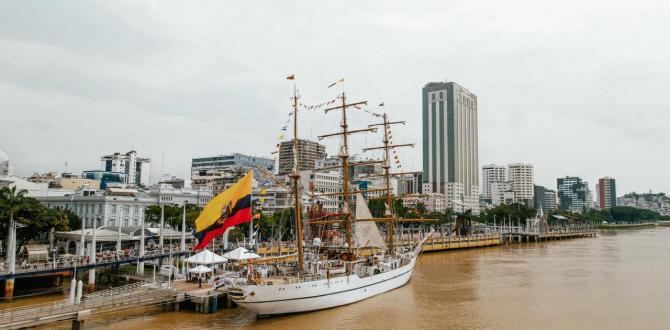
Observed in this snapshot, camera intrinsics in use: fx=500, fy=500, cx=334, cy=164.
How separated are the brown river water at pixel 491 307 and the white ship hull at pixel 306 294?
677 millimetres

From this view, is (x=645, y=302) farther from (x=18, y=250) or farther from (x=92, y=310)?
(x=18, y=250)

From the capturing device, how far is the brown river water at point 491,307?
35.4 meters

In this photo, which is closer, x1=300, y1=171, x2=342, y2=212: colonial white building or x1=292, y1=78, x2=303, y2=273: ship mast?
x1=292, y1=78, x2=303, y2=273: ship mast

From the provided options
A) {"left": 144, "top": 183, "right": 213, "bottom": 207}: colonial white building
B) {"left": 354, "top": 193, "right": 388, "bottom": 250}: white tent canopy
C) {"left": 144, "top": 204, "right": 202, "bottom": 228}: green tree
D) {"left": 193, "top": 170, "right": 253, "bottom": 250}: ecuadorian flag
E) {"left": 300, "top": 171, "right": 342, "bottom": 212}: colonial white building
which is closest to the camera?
{"left": 193, "top": 170, "right": 253, "bottom": 250}: ecuadorian flag

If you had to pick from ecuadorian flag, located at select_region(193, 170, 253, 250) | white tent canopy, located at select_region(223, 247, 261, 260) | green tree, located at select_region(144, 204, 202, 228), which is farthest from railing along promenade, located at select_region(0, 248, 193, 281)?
green tree, located at select_region(144, 204, 202, 228)

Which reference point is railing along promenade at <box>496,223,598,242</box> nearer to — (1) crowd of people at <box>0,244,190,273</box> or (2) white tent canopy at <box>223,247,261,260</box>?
(2) white tent canopy at <box>223,247,261,260</box>

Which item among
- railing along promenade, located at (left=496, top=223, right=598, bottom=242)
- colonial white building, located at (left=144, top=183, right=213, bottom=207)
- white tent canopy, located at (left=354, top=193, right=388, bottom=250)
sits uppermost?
colonial white building, located at (left=144, top=183, right=213, bottom=207)

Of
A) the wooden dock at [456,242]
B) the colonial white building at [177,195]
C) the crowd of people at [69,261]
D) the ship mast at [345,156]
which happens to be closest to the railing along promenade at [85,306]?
the crowd of people at [69,261]

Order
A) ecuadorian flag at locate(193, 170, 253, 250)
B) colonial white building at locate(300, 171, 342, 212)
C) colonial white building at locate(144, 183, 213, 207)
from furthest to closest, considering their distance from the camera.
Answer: colonial white building at locate(300, 171, 342, 212)
colonial white building at locate(144, 183, 213, 207)
ecuadorian flag at locate(193, 170, 253, 250)

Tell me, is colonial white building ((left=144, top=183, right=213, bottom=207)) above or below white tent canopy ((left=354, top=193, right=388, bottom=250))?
above

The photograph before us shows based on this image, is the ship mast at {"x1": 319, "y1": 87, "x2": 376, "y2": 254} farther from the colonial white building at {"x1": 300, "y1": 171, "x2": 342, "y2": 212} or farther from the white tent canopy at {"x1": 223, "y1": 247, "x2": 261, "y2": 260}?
the colonial white building at {"x1": 300, "y1": 171, "x2": 342, "y2": 212}

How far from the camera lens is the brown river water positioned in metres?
35.4

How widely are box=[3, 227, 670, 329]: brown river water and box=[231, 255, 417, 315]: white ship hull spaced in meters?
0.68

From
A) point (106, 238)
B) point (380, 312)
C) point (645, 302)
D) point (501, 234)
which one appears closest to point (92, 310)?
point (380, 312)
